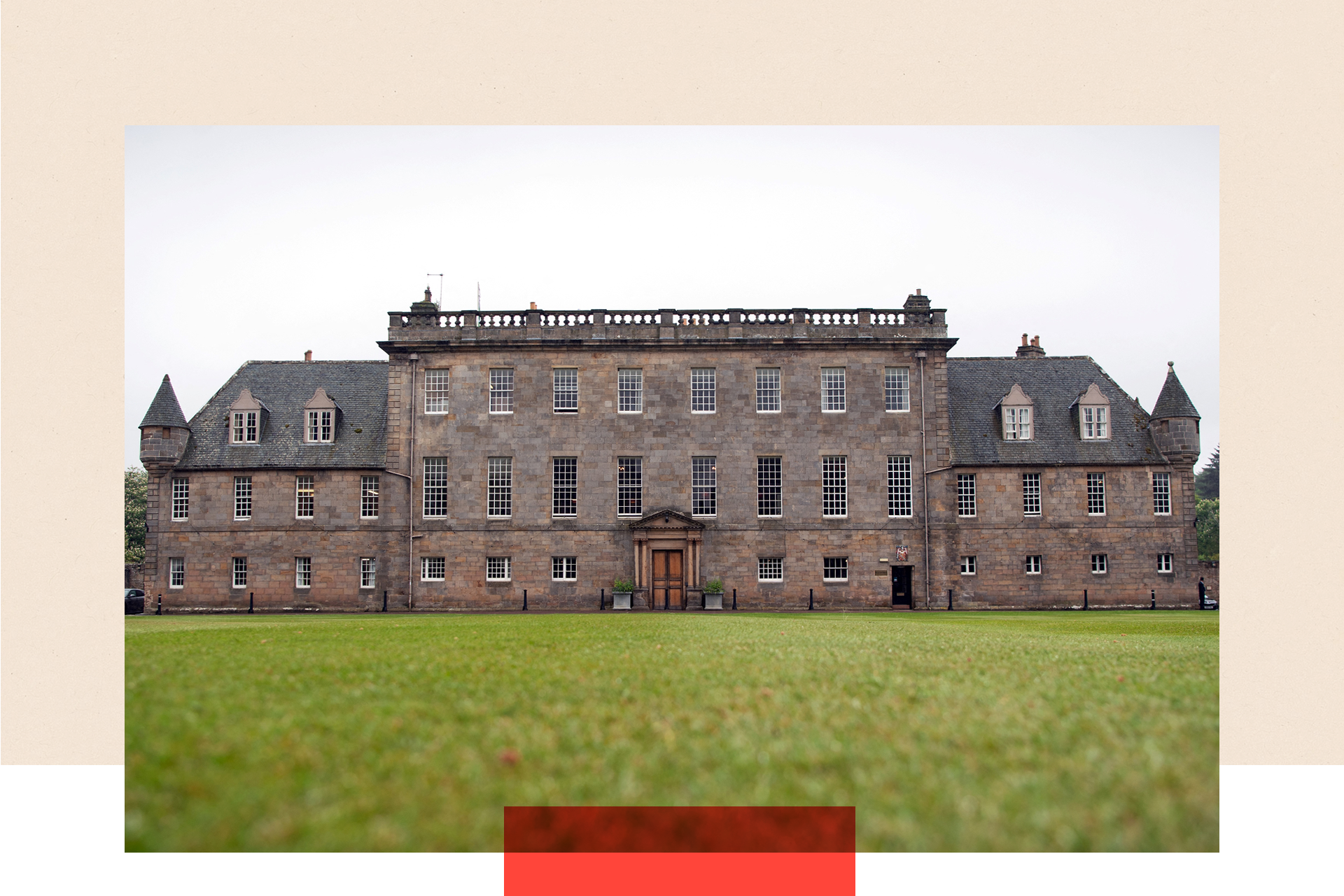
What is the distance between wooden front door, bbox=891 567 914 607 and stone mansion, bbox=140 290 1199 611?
0.08m

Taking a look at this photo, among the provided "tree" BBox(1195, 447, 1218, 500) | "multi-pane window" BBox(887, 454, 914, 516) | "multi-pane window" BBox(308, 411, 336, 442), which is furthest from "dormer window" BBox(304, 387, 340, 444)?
"tree" BBox(1195, 447, 1218, 500)

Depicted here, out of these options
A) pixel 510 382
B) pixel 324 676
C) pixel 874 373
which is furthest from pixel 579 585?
pixel 324 676

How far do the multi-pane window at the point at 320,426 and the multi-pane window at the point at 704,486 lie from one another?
14.4 meters

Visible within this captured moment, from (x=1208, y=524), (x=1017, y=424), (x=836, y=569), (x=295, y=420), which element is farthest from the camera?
(x=1208, y=524)

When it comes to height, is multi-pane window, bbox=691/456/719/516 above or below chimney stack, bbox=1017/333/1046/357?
below

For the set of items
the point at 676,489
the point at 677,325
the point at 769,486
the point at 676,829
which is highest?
the point at 677,325

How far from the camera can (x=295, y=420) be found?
36.8 m

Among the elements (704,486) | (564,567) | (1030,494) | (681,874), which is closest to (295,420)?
(564,567)

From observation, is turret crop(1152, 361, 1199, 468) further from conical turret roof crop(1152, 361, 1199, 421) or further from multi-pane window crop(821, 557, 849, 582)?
multi-pane window crop(821, 557, 849, 582)

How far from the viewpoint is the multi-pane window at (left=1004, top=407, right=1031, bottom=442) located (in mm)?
35750

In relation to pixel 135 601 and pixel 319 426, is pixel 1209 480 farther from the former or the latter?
pixel 135 601

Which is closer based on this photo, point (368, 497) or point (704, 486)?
point (704, 486)

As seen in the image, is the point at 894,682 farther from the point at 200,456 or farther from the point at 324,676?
the point at 200,456

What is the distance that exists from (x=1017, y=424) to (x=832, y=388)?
7656 mm
